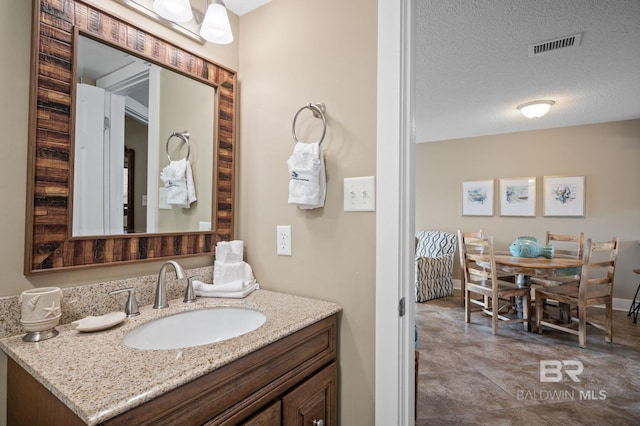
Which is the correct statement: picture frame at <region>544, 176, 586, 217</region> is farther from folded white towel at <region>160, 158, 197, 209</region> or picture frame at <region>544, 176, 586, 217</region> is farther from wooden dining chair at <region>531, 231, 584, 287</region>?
folded white towel at <region>160, 158, 197, 209</region>

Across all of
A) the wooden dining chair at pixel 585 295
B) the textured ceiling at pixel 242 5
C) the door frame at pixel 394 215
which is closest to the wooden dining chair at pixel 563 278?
the wooden dining chair at pixel 585 295

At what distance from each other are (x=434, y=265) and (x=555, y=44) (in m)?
2.88

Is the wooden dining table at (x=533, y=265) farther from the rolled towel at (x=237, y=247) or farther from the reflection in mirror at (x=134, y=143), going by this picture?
the reflection in mirror at (x=134, y=143)

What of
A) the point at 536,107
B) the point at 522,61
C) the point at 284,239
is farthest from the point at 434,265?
the point at 284,239

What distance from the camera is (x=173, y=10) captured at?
115cm

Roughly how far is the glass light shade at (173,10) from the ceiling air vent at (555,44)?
92.8 inches

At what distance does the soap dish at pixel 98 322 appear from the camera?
86 cm

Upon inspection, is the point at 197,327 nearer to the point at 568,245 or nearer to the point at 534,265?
the point at 534,265

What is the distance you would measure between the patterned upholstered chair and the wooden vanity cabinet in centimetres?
328

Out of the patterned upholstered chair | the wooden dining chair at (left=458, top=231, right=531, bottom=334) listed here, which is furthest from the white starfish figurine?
the patterned upholstered chair

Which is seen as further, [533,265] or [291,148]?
[533,265]

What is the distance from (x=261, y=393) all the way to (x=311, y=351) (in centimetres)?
24

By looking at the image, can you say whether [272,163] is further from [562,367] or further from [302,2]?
[562,367]

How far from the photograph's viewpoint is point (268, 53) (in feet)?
4.65
